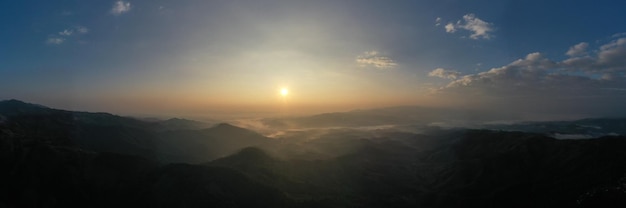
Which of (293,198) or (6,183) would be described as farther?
(293,198)

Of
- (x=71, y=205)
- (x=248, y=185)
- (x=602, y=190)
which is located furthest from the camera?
(x=248, y=185)

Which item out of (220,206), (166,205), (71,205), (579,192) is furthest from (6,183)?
(579,192)

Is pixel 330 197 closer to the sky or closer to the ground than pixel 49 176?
closer to the ground

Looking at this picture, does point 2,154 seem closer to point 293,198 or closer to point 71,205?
point 71,205

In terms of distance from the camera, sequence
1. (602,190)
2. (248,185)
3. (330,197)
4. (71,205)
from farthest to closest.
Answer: (330,197) → (248,185) → (602,190) → (71,205)

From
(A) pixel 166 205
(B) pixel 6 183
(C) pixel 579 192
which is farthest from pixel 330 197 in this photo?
(B) pixel 6 183

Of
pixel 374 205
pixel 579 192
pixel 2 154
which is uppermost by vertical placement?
pixel 2 154

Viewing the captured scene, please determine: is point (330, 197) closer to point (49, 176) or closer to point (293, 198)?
point (293, 198)

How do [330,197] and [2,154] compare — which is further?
[330,197]

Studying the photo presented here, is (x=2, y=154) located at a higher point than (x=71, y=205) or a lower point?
higher
